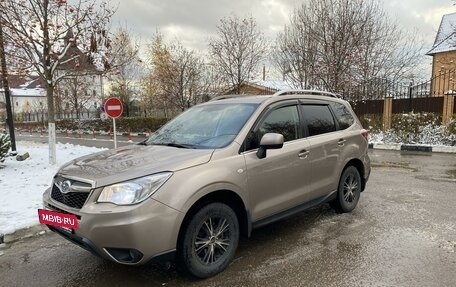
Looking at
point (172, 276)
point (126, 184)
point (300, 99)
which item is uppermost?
point (300, 99)

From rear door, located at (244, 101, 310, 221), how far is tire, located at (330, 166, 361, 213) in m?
1.00

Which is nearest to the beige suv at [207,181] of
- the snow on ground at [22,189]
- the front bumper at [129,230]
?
the front bumper at [129,230]

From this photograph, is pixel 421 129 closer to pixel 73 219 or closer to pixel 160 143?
pixel 160 143

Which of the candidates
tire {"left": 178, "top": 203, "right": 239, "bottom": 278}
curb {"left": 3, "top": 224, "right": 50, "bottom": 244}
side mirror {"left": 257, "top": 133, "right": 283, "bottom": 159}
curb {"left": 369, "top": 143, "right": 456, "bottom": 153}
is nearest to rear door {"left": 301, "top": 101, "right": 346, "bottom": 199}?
side mirror {"left": 257, "top": 133, "right": 283, "bottom": 159}

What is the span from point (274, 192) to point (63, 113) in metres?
42.0

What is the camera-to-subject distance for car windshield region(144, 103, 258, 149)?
4.04 meters

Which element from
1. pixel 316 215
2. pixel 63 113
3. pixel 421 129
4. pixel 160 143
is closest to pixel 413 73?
pixel 421 129

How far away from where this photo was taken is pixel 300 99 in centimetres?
488

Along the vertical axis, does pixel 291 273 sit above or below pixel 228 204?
below

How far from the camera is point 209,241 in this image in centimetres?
362

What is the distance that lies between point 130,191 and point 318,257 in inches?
86.6

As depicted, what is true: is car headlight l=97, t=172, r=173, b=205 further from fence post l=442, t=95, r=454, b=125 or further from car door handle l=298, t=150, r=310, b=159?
fence post l=442, t=95, r=454, b=125

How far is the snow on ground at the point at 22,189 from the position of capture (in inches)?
211

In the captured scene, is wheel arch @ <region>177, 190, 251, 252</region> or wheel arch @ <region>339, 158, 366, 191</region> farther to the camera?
wheel arch @ <region>339, 158, 366, 191</region>
